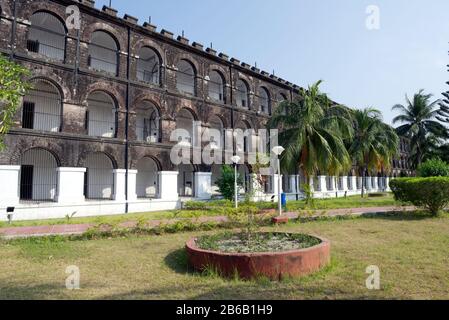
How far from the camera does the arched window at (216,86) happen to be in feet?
77.6

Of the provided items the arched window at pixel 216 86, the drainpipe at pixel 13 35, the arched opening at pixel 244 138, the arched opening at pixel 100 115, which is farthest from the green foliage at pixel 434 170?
the drainpipe at pixel 13 35

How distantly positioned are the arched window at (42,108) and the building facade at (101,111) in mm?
47

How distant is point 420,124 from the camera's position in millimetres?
38688

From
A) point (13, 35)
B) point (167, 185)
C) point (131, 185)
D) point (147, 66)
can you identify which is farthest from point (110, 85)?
point (167, 185)

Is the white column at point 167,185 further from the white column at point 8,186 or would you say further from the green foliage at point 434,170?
the green foliage at point 434,170

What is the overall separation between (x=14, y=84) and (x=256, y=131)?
18.7 metres

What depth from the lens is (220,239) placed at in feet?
24.1

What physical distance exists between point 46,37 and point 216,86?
11.6m

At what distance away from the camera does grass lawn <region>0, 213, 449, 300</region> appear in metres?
4.69

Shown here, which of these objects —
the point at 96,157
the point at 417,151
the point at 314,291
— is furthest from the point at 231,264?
the point at 417,151

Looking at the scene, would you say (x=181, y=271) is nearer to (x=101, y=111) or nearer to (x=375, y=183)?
(x=101, y=111)

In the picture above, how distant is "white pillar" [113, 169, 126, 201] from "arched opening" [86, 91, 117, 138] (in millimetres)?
2766

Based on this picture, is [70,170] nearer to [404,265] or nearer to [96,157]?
[96,157]

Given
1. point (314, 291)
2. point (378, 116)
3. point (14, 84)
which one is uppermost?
point (378, 116)
